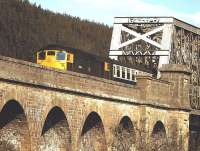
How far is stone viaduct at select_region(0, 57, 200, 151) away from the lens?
29.2 m

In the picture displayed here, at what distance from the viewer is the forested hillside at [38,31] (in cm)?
6606

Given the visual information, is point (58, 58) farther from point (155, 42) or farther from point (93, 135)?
point (155, 42)

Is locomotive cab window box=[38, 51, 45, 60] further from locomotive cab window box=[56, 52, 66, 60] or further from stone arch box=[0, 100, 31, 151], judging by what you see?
stone arch box=[0, 100, 31, 151]

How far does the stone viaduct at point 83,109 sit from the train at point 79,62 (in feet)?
8.71

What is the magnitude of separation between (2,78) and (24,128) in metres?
2.96

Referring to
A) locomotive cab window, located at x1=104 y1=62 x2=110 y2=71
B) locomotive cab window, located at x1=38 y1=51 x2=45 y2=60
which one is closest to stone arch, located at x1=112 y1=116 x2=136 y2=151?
locomotive cab window, located at x1=104 y1=62 x2=110 y2=71

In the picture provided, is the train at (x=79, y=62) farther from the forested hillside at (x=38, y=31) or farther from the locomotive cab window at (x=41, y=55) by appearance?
the forested hillside at (x=38, y=31)

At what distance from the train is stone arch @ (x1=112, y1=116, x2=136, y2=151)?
148 inches

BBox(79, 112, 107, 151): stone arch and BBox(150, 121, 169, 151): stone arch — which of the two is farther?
BBox(150, 121, 169, 151): stone arch

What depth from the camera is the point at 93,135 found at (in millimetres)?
36438

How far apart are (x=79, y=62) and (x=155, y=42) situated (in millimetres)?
14049

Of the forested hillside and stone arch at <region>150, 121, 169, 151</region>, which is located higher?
the forested hillside

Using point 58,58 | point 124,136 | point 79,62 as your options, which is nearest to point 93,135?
point 124,136

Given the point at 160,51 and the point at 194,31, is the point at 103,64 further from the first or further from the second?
the point at 194,31
